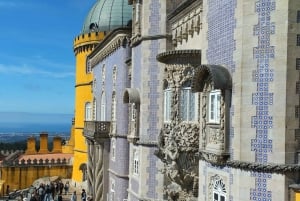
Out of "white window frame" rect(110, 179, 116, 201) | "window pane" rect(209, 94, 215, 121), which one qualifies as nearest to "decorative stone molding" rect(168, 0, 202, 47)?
"window pane" rect(209, 94, 215, 121)

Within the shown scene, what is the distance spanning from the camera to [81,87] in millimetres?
39875

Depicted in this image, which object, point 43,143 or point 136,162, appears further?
point 43,143

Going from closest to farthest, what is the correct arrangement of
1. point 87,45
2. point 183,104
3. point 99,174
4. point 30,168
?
point 183,104
point 99,174
point 87,45
point 30,168

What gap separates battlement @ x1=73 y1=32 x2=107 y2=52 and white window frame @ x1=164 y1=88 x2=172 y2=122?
23663mm

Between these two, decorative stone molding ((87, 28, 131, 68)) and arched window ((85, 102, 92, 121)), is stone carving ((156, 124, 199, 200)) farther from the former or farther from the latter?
arched window ((85, 102, 92, 121))

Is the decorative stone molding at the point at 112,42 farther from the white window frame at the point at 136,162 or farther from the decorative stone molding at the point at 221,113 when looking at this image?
the decorative stone molding at the point at 221,113

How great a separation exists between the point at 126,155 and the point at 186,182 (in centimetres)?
1064

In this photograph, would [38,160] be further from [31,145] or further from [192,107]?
[192,107]

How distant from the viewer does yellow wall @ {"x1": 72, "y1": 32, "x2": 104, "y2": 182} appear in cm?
3872

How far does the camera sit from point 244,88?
9875 mm

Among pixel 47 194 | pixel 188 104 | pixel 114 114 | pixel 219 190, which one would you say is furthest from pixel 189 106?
pixel 47 194

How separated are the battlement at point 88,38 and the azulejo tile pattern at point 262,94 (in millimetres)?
28941

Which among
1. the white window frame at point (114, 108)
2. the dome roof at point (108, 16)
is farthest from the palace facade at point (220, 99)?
the dome roof at point (108, 16)

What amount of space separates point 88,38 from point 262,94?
30.5 metres
